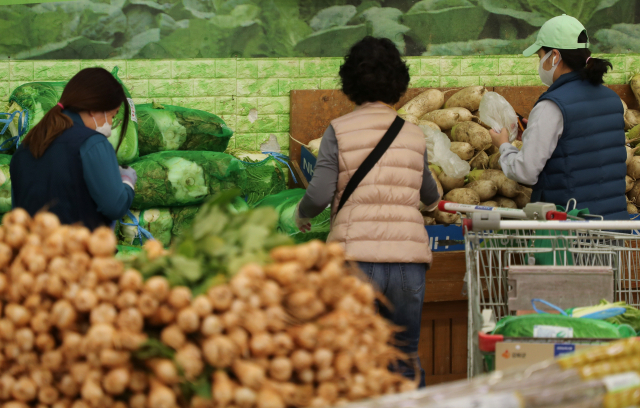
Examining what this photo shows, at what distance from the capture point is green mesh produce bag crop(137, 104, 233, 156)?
379 centimetres

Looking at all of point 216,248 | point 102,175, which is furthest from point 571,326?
point 102,175

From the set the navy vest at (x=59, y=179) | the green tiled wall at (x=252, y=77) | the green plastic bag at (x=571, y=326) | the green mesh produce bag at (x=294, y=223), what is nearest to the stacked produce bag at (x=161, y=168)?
the green mesh produce bag at (x=294, y=223)

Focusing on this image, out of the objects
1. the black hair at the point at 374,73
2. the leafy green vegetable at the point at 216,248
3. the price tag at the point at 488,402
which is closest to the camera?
the price tag at the point at 488,402

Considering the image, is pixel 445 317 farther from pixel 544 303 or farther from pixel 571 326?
pixel 571 326

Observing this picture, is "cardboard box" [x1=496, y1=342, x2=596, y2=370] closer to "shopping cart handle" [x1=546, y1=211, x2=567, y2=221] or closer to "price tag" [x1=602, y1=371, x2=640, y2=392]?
"price tag" [x1=602, y1=371, x2=640, y2=392]

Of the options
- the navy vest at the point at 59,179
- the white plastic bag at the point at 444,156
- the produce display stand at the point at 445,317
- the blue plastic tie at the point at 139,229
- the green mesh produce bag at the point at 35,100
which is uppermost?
the green mesh produce bag at the point at 35,100

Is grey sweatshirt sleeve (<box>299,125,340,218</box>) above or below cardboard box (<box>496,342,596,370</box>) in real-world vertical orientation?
above

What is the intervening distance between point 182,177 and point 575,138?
83.7 inches

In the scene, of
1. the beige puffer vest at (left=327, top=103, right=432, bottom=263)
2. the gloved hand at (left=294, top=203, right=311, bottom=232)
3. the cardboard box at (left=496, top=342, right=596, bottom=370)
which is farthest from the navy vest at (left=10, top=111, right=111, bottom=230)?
the cardboard box at (left=496, top=342, right=596, bottom=370)

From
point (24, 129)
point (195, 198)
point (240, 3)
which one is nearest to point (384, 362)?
point (195, 198)

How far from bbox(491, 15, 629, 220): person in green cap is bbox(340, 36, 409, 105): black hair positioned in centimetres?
80

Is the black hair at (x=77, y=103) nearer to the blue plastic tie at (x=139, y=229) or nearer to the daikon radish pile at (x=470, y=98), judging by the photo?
the blue plastic tie at (x=139, y=229)

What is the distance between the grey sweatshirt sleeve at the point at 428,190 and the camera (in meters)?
2.68

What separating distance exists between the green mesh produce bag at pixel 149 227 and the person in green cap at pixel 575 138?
1960 millimetres
